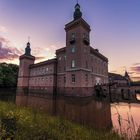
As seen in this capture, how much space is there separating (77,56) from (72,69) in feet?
11.6

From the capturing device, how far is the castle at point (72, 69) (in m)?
31.6

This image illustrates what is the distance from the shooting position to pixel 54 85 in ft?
131

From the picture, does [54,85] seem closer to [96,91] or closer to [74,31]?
[96,91]

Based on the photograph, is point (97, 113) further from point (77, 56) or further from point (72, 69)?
point (77, 56)

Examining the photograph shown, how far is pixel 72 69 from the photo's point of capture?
1289 inches

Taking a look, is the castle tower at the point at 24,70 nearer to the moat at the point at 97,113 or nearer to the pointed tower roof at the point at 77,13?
the pointed tower roof at the point at 77,13

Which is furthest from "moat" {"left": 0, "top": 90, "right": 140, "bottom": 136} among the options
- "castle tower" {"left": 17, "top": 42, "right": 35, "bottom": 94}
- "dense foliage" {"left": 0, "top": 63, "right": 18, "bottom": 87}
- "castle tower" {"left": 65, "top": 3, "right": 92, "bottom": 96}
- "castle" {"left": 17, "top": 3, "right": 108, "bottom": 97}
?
"dense foliage" {"left": 0, "top": 63, "right": 18, "bottom": 87}

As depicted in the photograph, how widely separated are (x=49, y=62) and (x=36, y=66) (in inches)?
369

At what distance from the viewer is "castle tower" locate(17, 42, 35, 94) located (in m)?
52.6

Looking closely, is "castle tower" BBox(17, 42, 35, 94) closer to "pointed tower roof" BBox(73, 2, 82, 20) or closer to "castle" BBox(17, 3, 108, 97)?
"castle" BBox(17, 3, 108, 97)

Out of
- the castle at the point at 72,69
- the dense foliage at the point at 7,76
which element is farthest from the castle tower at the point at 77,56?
the dense foliage at the point at 7,76

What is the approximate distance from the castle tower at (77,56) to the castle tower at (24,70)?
86.6 feet

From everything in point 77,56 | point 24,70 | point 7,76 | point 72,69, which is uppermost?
point 77,56

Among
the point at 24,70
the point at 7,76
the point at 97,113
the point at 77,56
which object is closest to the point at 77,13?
the point at 77,56
